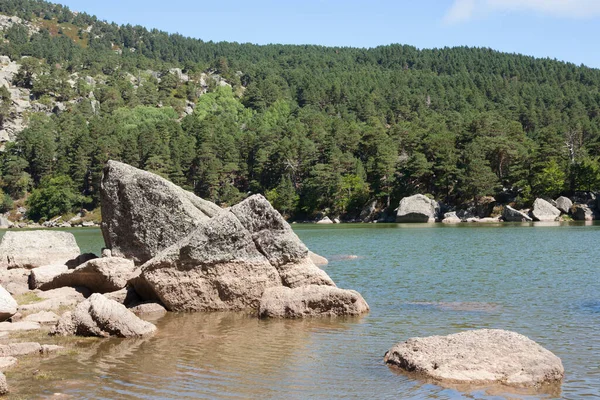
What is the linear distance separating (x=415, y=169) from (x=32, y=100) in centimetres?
14224

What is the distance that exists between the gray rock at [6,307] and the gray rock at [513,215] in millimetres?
79211

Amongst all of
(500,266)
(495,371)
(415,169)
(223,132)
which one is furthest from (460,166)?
(495,371)

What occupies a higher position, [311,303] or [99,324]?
[311,303]

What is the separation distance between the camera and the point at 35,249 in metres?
26.5

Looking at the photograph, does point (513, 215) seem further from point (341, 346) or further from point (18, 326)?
point (18, 326)

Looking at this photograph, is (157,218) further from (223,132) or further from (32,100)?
(32,100)

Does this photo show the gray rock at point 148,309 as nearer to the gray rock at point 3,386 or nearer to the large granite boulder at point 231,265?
the large granite boulder at point 231,265

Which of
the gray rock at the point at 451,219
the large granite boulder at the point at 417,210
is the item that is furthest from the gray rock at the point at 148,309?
the large granite boulder at the point at 417,210

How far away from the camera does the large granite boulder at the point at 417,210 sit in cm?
9469

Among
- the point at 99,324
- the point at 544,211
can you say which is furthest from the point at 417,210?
the point at 99,324

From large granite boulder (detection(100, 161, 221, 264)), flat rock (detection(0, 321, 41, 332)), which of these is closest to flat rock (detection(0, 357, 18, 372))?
flat rock (detection(0, 321, 41, 332))

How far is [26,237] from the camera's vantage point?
1054 inches

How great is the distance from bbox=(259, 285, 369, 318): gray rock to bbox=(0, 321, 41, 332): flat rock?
6.14 meters

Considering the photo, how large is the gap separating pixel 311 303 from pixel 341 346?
3.64 meters
